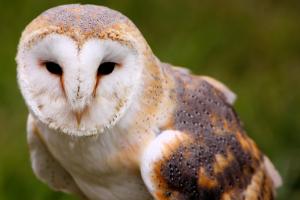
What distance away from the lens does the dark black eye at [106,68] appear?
7.23 ft

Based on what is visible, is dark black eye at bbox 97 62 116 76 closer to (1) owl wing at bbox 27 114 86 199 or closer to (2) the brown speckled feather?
(2) the brown speckled feather

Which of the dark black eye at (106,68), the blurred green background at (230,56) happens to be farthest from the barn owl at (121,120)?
the blurred green background at (230,56)

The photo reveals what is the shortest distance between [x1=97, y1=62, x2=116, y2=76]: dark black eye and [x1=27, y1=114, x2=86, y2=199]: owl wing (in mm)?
575

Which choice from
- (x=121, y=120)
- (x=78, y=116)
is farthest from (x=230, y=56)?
(x=78, y=116)

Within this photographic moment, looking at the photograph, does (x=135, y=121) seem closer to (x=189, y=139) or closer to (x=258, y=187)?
(x=189, y=139)

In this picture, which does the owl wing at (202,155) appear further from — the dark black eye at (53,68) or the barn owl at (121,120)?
the dark black eye at (53,68)

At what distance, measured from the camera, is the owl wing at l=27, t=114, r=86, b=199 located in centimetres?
278

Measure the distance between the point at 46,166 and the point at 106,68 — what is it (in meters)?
0.71

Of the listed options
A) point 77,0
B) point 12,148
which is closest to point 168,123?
point 12,148

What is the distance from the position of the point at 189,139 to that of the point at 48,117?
425mm

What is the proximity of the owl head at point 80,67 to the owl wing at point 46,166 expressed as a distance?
1.35 ft

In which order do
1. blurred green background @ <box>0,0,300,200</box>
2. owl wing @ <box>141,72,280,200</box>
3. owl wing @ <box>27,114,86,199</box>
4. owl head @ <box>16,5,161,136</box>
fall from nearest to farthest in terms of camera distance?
owl head @ <box>16,5,161,136</box> < owl wing @ <box>141,72,280,200</box> < owl wing @ <box>27,114,86,199</box> < blurred green background @ <box>0,0,300,200</box>

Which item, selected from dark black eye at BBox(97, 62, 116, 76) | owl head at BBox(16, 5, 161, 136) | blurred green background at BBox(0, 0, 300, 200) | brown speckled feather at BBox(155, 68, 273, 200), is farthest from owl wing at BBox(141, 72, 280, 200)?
blurred green background at BBox(0, 0, 300, 200)

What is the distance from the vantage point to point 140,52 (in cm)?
232
